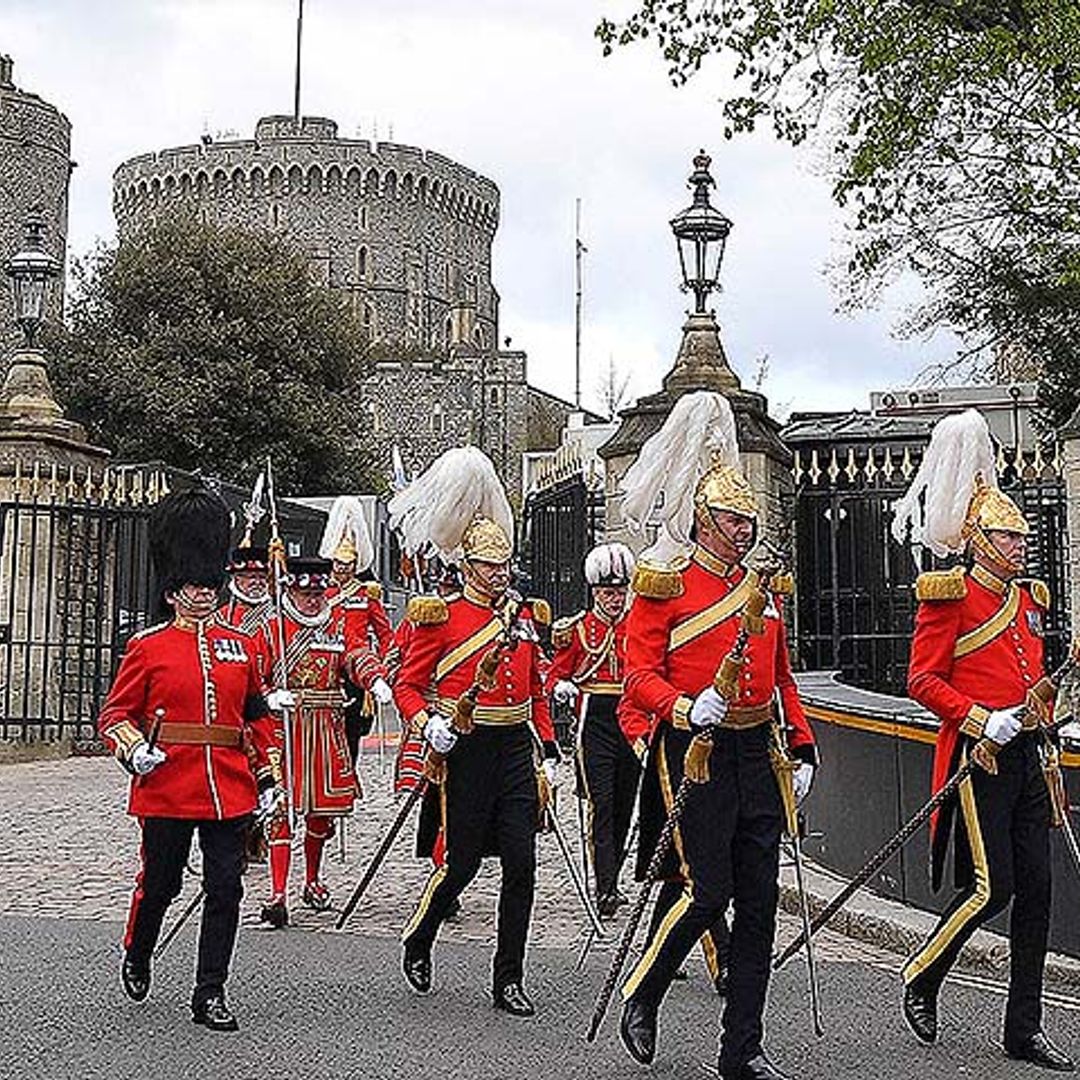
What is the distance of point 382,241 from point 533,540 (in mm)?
66692

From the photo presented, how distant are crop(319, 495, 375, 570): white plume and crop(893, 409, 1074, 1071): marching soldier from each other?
466 centimetres

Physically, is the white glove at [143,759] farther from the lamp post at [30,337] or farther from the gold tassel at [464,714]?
the lamp post at [30,337]

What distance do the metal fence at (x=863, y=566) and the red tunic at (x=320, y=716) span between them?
710 centimetres

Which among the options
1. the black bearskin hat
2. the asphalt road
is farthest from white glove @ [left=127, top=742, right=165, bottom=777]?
the asphalt road

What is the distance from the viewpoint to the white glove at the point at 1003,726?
6.32 metres

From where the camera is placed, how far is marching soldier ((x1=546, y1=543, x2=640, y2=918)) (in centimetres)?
966

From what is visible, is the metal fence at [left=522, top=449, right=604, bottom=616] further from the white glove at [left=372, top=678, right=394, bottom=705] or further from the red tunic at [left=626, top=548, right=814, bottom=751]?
the red tunic at [left=626, top=548, right=814, bottom=751]

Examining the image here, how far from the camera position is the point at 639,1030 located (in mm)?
6246

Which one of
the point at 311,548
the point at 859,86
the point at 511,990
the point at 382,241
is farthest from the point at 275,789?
the point at 382,241

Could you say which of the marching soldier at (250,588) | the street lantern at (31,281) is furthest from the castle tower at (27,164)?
the marching soldier at (250,588)

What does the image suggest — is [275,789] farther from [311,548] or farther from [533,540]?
[311,548]

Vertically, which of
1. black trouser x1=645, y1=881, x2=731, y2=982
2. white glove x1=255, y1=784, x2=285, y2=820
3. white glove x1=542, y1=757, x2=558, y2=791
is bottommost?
black trouser x1=645, y1=881, x2=731, y2=982

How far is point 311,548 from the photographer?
26938 mm

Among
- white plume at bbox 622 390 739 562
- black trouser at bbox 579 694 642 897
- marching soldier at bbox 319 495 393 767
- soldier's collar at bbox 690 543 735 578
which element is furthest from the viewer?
marching soldier at bbox 319 495 393 767
